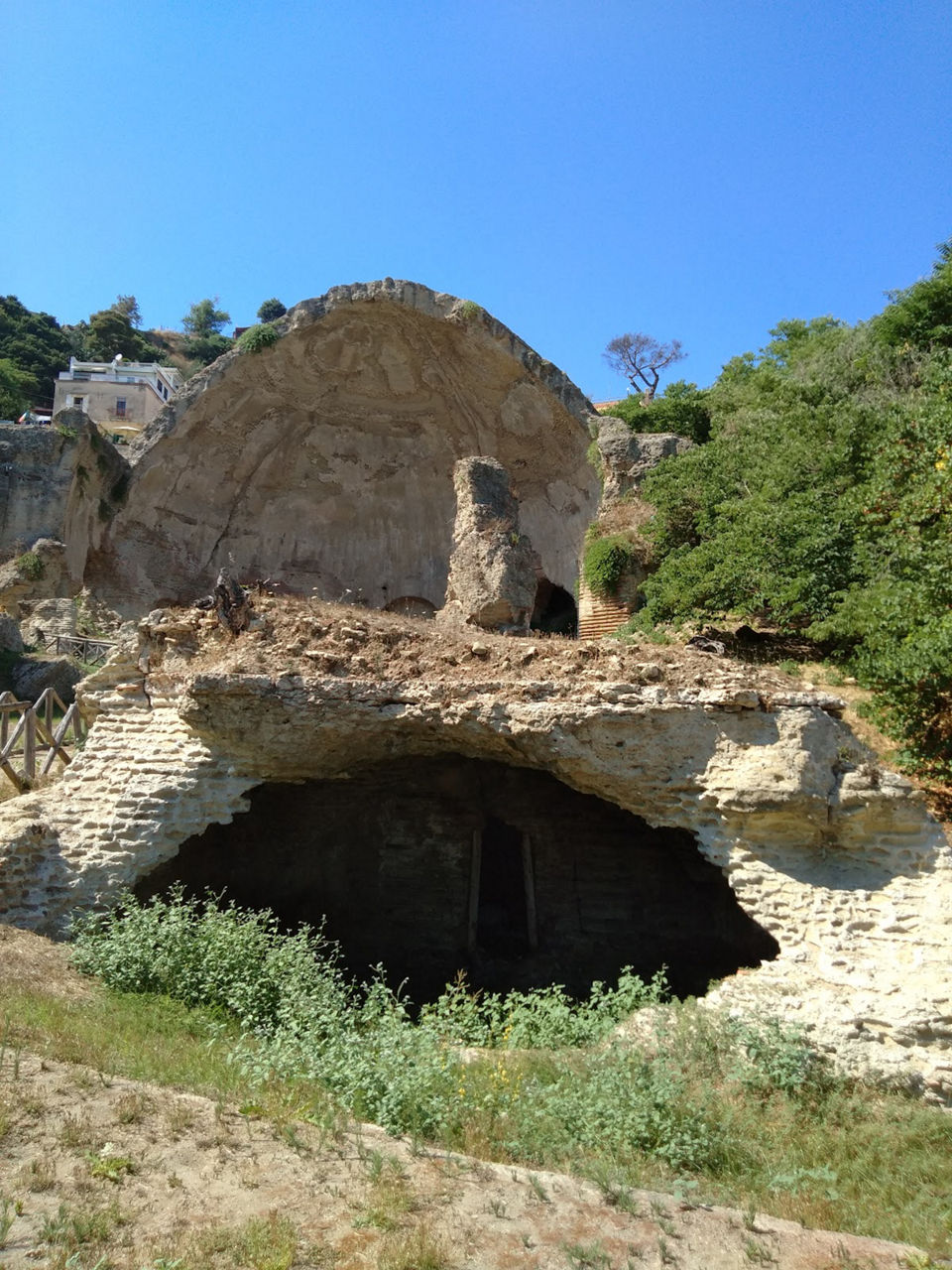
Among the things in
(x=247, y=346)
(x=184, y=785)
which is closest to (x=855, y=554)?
(x=184, y=785)

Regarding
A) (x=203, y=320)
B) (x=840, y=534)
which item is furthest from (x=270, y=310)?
(x=840, y=534)

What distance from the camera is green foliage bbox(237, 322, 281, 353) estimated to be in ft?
65.1

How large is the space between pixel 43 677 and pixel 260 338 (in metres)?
8.72

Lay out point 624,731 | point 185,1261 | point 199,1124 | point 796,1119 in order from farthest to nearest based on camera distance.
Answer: point 624,731 → point 796,1119 → point 199,1124 → point 185,1261

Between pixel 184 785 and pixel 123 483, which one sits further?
pixel 123 483

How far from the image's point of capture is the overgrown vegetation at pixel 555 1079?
543cm

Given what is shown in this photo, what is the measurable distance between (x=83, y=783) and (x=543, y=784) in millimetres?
5558

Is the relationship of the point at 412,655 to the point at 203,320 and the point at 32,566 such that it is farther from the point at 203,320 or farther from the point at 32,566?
the point at 203,320

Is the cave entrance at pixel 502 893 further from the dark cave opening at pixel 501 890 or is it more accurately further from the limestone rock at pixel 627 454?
the limestone rock at pixel 627 454

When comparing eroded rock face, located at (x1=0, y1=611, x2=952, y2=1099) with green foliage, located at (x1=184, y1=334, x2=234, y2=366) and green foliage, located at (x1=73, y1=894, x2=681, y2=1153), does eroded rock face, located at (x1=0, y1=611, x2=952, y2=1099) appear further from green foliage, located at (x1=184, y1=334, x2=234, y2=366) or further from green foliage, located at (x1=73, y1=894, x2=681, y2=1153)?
green foliage, located at (x1=184, y1=334, x2=234, y2=366)

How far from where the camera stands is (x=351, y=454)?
21922 millimetres

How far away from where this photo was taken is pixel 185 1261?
12.7ft

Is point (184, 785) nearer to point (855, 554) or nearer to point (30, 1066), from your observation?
point (30, 1066)

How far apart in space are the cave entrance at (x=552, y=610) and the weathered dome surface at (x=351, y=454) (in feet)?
4.32
